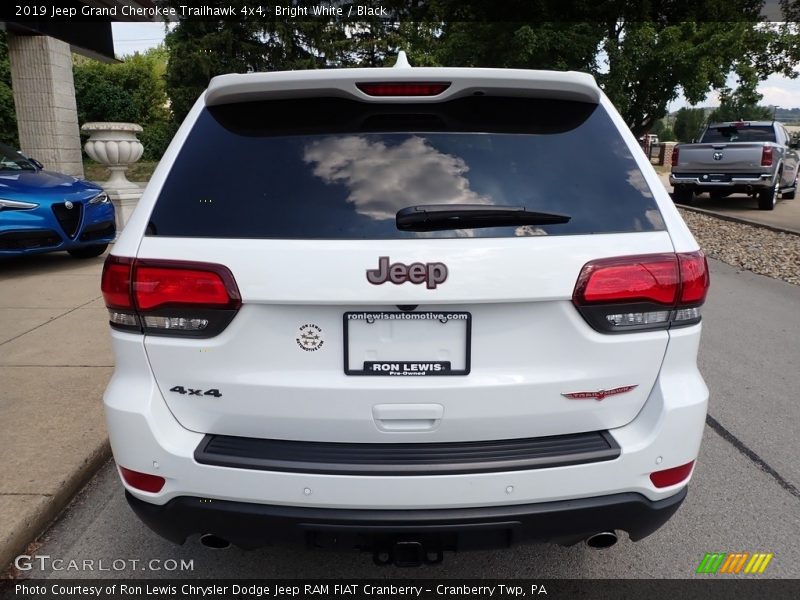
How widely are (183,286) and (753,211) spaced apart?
15.9m

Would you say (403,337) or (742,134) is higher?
(403,337)

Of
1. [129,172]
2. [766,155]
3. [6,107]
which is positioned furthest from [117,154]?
[6,107]

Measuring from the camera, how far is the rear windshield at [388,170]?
1.91 metres

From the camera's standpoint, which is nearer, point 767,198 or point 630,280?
point 630,280

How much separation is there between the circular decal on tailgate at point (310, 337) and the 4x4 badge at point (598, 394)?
75cm

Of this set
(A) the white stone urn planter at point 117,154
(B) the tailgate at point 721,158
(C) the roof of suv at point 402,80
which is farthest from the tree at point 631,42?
(C) the roof of suv at point 402,80

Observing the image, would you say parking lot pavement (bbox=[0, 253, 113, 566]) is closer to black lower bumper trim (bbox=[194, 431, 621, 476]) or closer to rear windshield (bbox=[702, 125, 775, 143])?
black lower bumper trim (bbox=[194, 431, 621, 476])

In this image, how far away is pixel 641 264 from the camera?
1.92 metres

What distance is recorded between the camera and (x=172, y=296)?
1893 millimetres

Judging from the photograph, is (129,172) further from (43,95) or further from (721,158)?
(721,158)

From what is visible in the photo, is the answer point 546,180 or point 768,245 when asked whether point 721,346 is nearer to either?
point 546,180

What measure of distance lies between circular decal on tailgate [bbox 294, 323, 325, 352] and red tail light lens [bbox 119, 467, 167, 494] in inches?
24.1

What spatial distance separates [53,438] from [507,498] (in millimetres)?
2641

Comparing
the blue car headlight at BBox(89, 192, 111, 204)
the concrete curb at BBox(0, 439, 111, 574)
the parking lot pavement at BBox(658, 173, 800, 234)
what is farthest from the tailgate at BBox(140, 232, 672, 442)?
the parking lot pavement at BBox(658, 173, 800, 234)
